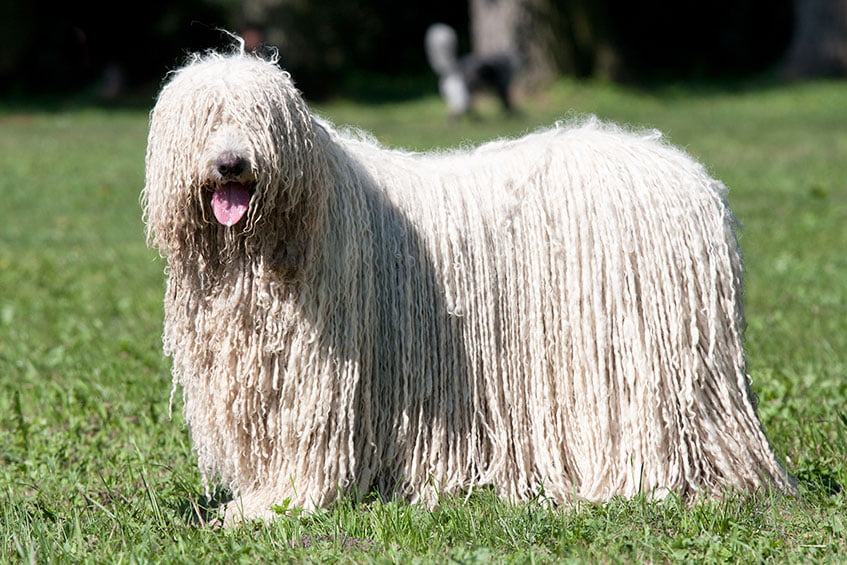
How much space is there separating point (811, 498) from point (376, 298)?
5.83ft

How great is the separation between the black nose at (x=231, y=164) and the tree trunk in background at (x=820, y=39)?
2676 centimetres

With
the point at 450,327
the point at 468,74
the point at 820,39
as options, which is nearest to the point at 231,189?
the point at 450,327

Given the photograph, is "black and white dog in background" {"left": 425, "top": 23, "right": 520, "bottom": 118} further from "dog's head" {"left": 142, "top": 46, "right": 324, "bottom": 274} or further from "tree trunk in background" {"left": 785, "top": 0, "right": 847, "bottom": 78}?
"dog's head" {"left": 142, "top": 46, "right": 324, "bottom": 274}

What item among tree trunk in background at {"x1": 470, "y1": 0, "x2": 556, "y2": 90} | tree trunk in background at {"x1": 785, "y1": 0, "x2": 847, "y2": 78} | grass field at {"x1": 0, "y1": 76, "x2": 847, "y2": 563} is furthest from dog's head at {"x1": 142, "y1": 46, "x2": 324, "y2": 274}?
tree trunk in background at {"x1": 785, "y1": 0, "x2": 847, "y2": 78}

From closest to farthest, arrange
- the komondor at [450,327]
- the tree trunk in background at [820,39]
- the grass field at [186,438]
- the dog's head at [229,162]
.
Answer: the grass field at [186,438]
the dog's head at [229,162]
the komondor at [450,327]
the tree trunk in background at [820,39]

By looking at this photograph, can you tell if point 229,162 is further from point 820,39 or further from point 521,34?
point 820,39

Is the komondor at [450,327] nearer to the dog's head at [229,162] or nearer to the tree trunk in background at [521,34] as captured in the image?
the dog's head at [229,162]

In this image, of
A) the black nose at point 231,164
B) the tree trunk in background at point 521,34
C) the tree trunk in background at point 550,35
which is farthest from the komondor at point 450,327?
the tree trunk in background at point 550,35

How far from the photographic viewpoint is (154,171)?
3.96 m

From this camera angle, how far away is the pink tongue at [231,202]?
379 centimetres

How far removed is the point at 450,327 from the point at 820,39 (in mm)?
26368

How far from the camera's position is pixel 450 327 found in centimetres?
420

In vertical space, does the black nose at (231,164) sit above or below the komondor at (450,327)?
above

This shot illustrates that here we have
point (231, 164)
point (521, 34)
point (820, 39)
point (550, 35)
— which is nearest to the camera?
point (231, 164)
